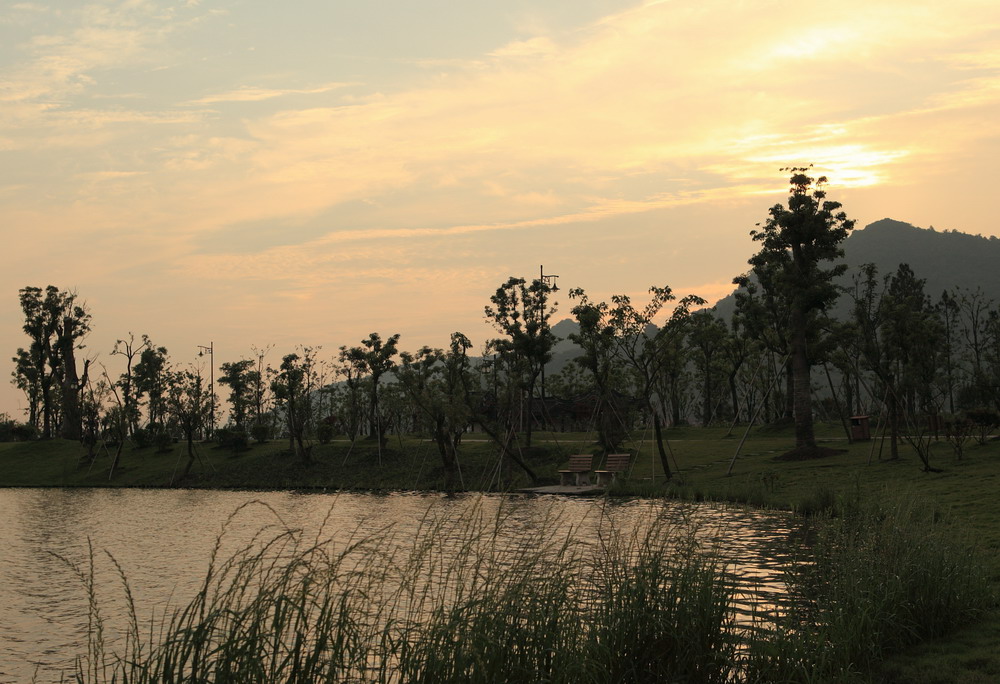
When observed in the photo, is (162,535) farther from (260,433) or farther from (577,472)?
(260,433)

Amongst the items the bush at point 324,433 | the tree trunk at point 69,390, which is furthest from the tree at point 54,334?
the bush at point 324,433

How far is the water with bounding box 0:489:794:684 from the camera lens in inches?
576

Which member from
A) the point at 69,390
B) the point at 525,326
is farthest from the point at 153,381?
the point at 525,326

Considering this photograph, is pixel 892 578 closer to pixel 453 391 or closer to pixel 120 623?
pixel 120 623

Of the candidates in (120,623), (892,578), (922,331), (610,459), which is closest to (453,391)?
(610,459)

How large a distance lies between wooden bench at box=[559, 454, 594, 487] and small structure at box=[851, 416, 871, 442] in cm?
1385

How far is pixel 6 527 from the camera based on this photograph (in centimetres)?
3409

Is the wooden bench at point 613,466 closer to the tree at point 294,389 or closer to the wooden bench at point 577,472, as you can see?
the wooden bench at point 577,472

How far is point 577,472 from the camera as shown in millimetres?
41156

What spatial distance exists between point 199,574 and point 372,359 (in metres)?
42.9

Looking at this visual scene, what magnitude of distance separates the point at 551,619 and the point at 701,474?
31574 mm

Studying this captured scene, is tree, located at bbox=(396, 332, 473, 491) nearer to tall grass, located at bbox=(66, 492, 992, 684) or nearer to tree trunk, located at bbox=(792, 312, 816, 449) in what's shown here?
tree trunk, located at bbox=(792, 312, 816, 449)

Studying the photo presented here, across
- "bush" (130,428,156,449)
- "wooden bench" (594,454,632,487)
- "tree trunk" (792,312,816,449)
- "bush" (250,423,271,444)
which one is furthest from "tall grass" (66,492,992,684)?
"bush" (130,428,156,449)

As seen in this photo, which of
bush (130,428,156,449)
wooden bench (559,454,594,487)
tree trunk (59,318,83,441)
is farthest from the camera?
tree trunk (59,318,83,441)
